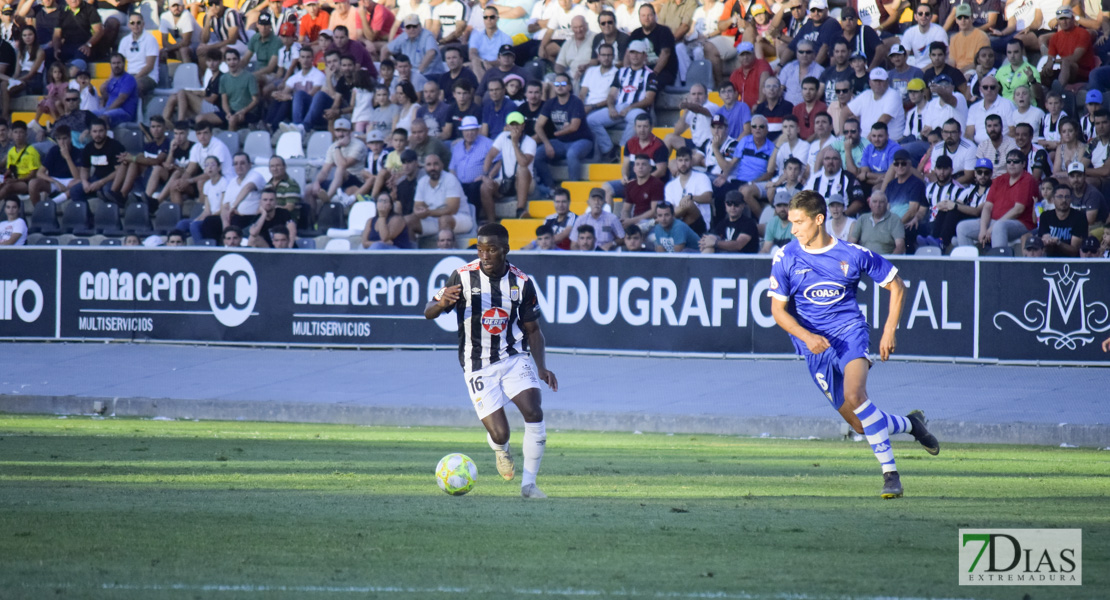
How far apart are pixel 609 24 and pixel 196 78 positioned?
8.64m

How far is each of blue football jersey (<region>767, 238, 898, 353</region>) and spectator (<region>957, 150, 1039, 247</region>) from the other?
8.39 metres

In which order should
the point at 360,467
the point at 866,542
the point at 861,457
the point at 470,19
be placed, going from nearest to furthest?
the point at 866,542 < the point at 360,467 < the point at 861,457 < the point at 470,19

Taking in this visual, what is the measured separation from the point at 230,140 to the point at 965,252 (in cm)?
1304

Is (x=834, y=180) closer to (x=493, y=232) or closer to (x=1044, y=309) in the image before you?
(x=1044, y=309)

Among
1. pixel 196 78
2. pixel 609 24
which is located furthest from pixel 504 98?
pixel 196 78

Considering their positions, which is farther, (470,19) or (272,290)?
(470,19)

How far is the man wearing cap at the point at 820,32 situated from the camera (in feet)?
66.5

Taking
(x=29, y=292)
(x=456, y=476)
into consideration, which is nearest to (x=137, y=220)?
(x=29, y=292)

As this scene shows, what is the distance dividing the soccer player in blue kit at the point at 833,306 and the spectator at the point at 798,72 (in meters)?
11.3

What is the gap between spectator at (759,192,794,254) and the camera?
59.0 feet

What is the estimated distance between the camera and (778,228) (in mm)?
18125

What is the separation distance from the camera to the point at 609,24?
2195cm

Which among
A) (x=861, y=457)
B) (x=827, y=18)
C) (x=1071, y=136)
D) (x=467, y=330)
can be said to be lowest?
(x=861, y=457)

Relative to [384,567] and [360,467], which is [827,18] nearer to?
[360,467]
